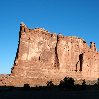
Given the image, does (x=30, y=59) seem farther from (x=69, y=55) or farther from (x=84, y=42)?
(x=84, y=42)

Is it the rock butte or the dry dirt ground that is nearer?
the dry dirt ground

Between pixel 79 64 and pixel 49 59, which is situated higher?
pixel 49 59

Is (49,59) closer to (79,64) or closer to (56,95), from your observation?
(79,64)

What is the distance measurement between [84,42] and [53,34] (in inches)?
425

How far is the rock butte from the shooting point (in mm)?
59531

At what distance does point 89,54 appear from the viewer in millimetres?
73250

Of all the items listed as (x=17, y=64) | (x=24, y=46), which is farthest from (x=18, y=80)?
(x=24, y=46)

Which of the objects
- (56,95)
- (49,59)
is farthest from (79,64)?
(56,95)

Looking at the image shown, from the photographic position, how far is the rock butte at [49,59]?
59531 millimetres

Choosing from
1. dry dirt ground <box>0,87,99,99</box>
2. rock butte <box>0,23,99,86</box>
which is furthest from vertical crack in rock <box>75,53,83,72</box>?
dry dirt ground <box>0,87,99,99</box>

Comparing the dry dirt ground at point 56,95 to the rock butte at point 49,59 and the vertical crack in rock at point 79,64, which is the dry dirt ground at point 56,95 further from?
the vertical crack in rock at point 79,64

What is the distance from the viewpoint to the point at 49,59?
65.4m

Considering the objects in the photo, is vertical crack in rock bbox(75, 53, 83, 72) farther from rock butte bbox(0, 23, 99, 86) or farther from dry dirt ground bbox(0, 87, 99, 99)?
dry dirt ground bbox(0, 87, 99, 99)

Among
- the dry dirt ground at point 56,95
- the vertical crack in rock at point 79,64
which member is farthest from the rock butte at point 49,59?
the dry dirt ground at point 56,95
